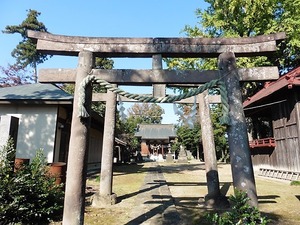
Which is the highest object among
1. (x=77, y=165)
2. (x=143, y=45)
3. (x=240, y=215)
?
(x=143, y=45)

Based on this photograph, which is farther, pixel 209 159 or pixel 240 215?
pixel 209 159

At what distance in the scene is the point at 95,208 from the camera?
661cm

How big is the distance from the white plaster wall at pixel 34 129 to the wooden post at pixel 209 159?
7143mm

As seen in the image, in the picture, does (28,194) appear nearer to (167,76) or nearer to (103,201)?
(103,201)

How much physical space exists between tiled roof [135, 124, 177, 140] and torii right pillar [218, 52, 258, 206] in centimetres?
4050

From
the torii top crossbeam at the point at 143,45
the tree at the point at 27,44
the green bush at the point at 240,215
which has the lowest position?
the green bush at the point at 240,215

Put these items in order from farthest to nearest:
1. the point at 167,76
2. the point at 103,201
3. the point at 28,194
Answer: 1. the point at 103,201
2. the point at 28,194
3. the point at 167,76

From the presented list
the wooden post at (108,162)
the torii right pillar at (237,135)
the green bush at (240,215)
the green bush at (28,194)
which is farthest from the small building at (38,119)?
the green bush at (240,215)

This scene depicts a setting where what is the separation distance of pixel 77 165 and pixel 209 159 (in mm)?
4314

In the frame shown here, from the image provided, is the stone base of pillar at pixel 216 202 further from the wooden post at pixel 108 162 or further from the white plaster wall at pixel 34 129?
the white plaster wall at pixel 34 129

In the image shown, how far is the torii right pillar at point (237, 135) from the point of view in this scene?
3.79m

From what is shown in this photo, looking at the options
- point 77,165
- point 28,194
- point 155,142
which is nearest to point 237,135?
point 77,165

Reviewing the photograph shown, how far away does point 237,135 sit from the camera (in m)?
4.01

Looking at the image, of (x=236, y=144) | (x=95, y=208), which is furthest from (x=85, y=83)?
(x=95, y=208)
